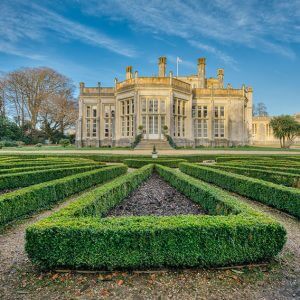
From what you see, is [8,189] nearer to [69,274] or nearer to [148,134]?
[69,274]

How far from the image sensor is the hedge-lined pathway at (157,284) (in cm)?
315

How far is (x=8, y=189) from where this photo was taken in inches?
318

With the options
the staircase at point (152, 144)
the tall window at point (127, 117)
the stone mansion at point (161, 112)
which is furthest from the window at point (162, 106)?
the staircase at point (152, 144)

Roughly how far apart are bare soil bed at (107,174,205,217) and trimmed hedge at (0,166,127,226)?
1.88m

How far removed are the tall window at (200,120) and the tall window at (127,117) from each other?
921cm

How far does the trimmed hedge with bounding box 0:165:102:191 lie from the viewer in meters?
7.99

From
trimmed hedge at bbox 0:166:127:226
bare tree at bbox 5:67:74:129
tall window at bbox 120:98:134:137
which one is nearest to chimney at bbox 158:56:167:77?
tall window at bbox 120:98:134:137

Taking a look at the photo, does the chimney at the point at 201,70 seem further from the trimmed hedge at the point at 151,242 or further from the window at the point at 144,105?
A: the trimmed hedge at the point at 151,242

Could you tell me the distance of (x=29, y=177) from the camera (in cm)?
867

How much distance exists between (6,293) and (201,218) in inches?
114

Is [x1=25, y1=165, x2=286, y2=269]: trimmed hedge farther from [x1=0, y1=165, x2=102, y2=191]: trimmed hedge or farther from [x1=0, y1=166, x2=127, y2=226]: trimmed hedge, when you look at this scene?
[x1=0, y1=165, x2=102, y2=191]: trimmed hedge

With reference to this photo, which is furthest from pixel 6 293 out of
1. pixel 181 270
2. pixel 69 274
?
pixel 181 270

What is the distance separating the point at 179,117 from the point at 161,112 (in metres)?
3.16

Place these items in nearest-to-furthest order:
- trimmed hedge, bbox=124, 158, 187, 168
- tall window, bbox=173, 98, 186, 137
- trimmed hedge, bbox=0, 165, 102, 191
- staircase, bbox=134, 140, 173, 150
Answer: trimmed hedge, bbox=0, 165, 102, 191 → trimmed hedge, bbox=124, 158, 187, 168 → staircase, bbox=134, 140, 173, 150 → tall window, bbox=173, 98, 186, 137
